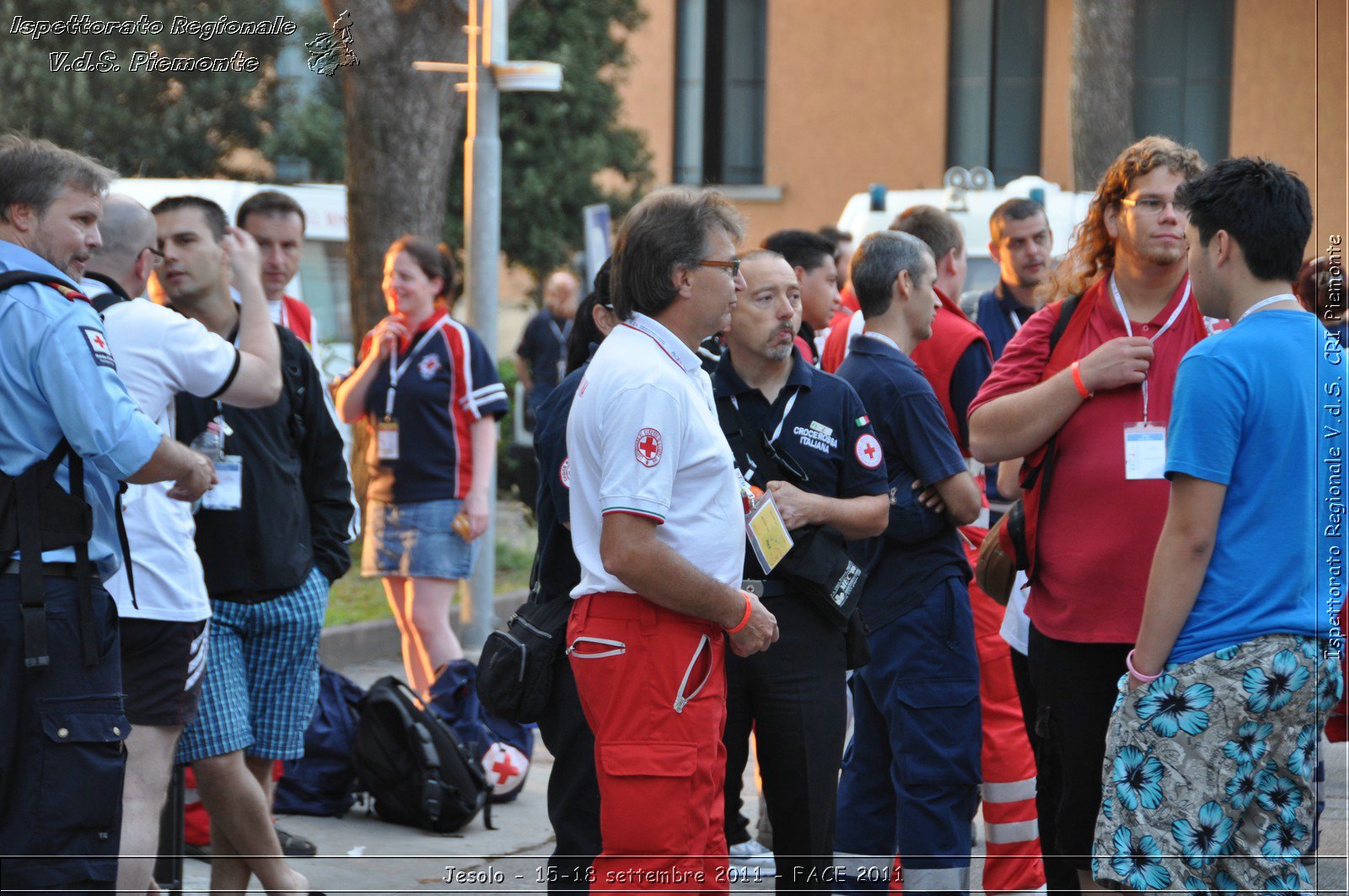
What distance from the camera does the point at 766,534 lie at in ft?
12.5

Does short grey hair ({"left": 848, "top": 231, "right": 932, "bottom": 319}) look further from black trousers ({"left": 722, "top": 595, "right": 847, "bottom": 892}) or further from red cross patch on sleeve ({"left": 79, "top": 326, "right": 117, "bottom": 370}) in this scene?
red cross patch on sleeve ({"left": 79, "top": 326, "right": 117, "bottom": 370})

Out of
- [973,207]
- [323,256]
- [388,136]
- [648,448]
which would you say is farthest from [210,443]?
[323,256]

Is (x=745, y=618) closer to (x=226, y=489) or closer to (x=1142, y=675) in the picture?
(x=1142, y=675)

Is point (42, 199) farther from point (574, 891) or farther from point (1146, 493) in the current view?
point (1146, 493)

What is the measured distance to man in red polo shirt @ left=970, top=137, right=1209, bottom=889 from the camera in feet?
12.6

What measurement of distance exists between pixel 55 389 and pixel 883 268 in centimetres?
262

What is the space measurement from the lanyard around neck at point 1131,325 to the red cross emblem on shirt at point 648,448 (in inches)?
54.1

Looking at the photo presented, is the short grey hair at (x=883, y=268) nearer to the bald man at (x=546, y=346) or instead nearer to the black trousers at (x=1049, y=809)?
the black trousers at (x=1049, y=809)

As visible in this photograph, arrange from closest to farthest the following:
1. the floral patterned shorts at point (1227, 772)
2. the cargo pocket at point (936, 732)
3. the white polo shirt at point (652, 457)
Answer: the floral patterned shorts at point (1227, 772)
the white polo shirt at point (652, 457)
the cargo pocket at point (936, 732)

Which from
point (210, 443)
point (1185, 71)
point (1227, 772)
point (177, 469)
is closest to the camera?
point (1227, 772)

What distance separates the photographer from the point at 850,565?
4.16m

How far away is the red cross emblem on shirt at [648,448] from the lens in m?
3.24

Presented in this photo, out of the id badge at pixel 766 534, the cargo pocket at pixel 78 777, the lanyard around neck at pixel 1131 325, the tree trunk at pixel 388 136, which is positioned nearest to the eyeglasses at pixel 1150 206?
the lanyard around neck at pixel 1131 325

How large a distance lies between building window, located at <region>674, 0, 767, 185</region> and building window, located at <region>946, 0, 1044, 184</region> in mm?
3033
